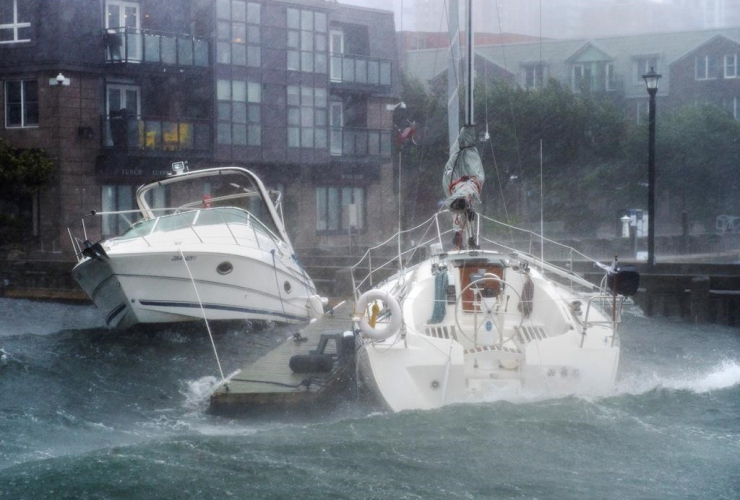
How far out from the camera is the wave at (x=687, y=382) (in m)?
8.42

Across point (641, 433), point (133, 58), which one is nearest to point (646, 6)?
point (133, 58)

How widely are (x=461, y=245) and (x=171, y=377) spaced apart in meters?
4.00

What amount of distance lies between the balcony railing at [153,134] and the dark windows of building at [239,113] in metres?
0.95

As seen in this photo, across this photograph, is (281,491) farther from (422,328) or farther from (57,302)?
(57,302)

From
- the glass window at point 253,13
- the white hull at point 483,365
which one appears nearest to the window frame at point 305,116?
the glass window at point 253,13

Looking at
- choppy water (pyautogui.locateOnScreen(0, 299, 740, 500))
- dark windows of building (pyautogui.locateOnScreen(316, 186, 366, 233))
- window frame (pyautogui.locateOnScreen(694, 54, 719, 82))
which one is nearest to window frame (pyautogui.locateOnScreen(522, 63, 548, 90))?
window frame (pyautogui.locateOnScreen(694, 54, 719, 82))

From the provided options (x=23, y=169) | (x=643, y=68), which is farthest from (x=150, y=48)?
(x=643, y=68)

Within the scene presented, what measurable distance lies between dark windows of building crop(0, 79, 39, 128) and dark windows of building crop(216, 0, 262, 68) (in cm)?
530

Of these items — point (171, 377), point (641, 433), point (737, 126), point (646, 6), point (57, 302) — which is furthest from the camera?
point (646, 6)

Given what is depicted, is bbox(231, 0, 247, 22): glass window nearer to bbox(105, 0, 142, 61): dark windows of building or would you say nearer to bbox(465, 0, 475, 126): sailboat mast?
bbox(105, 0, 142, 61): dark windows of building

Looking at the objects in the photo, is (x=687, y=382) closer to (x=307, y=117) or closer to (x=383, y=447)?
(x=383, y=447)

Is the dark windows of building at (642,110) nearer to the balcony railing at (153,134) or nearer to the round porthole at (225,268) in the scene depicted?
the balcony railing at (153,134)

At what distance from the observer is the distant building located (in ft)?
115

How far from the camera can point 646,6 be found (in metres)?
47.4
